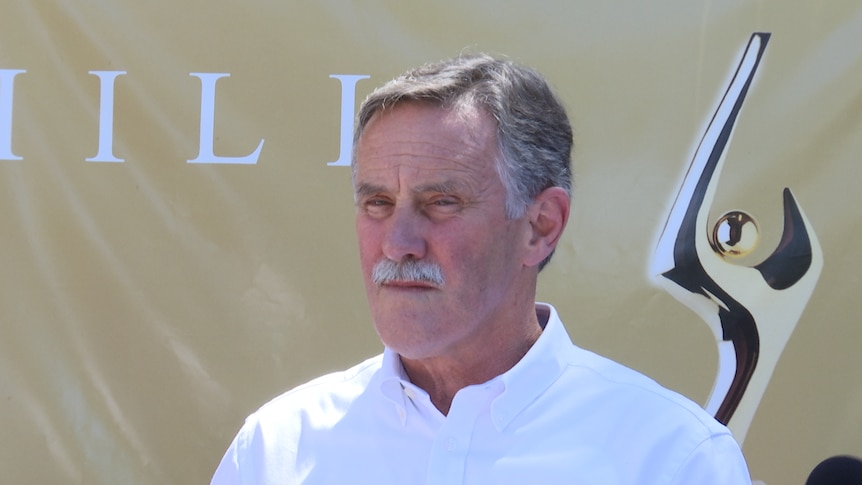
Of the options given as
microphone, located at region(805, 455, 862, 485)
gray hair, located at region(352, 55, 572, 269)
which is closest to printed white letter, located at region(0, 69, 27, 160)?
gray hair, located at region(352, 55, 572, 269)

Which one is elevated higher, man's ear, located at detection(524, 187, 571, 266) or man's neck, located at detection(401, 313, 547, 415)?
man's ear, located at detection(524, 187, 571, 266)

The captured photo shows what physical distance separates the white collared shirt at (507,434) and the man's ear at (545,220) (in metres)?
0.11

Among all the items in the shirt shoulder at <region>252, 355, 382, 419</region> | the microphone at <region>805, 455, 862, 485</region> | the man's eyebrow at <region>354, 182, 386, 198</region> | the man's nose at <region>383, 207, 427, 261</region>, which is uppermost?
the man's eyebrow at <region>354, 182, 386, 198</region>

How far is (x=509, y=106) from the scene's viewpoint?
5.06 feet

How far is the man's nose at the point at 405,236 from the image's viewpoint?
142cm

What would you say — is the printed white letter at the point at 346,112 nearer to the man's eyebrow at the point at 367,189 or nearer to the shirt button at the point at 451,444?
the man's eyebrow at the point at 367,189

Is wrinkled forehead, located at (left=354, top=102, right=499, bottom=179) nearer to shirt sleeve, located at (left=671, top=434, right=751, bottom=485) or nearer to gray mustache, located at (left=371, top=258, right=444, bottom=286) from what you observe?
gray mustache, located at (left=371, top=258, right=444, bottom=286)

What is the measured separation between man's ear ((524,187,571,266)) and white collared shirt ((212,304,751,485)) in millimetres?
111

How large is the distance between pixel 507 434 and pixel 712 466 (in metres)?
0.29

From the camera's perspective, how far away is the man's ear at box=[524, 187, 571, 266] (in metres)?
1.56

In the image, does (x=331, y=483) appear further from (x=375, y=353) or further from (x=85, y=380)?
(x=85, y=380)

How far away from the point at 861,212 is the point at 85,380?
185 centimetres

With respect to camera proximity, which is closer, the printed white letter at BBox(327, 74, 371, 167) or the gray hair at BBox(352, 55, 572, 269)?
the gray hair at BBox(352, 55, 572, 269)

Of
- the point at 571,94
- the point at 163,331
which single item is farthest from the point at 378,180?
the point at 163,331
